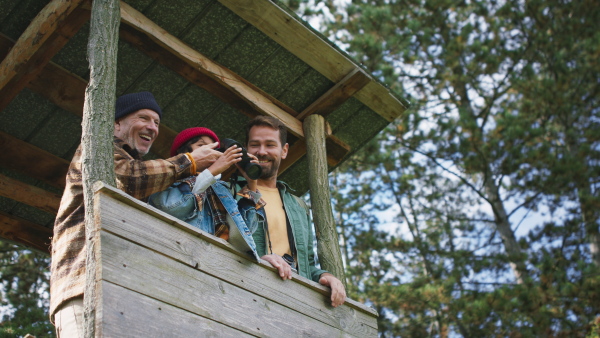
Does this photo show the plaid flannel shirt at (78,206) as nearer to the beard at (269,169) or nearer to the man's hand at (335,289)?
the beard at (269,169)

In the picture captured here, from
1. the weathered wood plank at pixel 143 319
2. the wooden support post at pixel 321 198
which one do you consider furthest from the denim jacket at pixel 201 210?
the wooden support post at pixel 321 198

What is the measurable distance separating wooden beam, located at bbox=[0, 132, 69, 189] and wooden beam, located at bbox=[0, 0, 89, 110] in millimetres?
700

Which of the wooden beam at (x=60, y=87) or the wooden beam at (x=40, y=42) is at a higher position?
the wooden beam at (x=60, y=87)

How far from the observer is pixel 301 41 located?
212 inches

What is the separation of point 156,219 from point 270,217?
119 centimetres

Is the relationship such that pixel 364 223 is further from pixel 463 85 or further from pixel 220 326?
pixel 220 326

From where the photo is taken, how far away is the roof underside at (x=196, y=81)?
201 inches

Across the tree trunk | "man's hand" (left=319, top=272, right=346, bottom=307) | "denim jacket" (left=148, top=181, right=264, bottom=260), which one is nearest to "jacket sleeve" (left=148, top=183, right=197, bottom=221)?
"denim jacket" (left=148, top=181, right=264, bottom=260)

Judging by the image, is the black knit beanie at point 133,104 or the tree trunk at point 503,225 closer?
the black knit beanie at point 133,104

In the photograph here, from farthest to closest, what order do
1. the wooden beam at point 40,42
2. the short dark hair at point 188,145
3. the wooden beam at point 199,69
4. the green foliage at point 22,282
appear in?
the green foliage at point 22,282 → the wooden beam at point 199,69 → the wooden beam at point 40,42 → the short dark hair at point 188,145

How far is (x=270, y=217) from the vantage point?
458 cm

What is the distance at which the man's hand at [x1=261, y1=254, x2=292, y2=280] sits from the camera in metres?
4.05

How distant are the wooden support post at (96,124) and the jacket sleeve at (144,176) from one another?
195mm

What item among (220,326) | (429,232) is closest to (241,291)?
(220,326)
